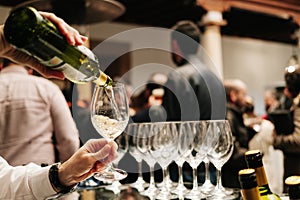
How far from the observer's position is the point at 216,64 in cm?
546

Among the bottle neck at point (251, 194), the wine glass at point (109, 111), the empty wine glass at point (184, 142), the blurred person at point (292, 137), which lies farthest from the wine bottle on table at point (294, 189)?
the blurred person at point (292, 137)

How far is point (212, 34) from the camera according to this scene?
18.3ft

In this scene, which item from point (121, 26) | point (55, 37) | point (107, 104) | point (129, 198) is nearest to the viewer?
point (55, 37)

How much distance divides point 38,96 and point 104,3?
1527 mm

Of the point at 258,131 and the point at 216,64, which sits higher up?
the point at 216,64

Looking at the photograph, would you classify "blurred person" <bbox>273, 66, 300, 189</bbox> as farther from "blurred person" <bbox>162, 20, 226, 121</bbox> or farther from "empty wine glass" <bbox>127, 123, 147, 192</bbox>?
"empty wine glass" <bbox>127, 123, 147, 192</bbox>

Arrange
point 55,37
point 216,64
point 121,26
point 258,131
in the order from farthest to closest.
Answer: point 121,26
point 216,64
point 258,131
point 55,37

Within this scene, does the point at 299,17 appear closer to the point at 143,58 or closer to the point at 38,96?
the point at 143,58

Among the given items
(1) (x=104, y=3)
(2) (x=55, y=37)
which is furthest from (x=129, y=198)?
(1) (x=104, y=3)

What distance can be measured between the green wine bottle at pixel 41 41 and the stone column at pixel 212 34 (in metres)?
4.51

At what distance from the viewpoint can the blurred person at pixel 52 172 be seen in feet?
3.63

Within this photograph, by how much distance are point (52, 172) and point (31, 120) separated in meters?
0.99

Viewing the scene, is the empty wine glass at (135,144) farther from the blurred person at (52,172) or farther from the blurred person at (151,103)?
the blurred person at (151,103)

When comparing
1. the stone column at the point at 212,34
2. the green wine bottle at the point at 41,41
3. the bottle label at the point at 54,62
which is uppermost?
the stone column at the point at 212,34
